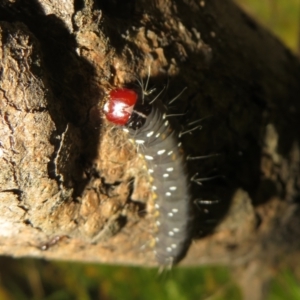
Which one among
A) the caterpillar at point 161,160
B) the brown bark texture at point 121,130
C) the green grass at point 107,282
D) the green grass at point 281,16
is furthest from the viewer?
the green grass at point 281,16

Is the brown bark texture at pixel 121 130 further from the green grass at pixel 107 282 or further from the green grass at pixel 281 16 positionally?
the green grass at pixel 281 16

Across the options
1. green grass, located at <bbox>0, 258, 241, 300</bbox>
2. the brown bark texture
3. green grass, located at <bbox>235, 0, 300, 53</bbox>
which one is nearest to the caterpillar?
the brown bark texture

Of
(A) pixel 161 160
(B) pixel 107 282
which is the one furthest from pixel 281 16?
(A) pixel 161 160

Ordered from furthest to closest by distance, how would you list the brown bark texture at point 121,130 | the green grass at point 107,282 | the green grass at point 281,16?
the green grass at point 281,16 < the green grass at point 107,282 < the brown bark texture at point 121,130

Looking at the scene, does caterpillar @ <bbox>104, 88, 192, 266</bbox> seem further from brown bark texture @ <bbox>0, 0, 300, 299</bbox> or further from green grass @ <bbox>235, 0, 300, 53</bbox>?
green grass @ <bbox>235, 0, 300, 53</bbox>

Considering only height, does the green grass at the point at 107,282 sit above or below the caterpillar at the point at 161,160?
below

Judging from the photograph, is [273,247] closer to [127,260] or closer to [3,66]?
[127,260]

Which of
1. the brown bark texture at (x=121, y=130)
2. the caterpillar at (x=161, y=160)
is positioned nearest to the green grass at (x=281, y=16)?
the brown bark texture at (x=121, y=130)

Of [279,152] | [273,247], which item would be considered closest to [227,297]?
[273,247]
